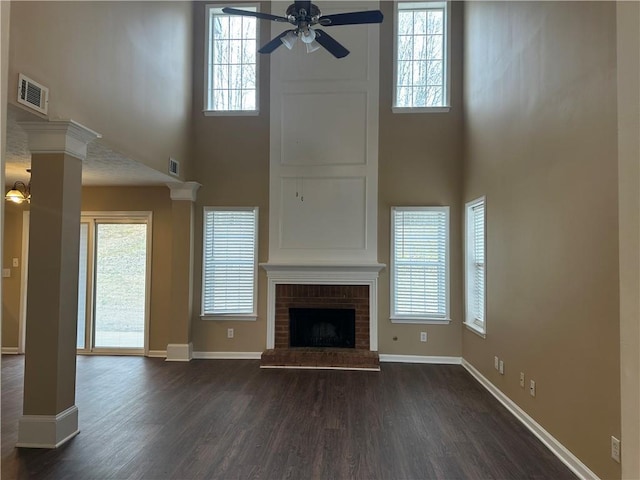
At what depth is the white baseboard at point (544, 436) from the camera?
2.66 m

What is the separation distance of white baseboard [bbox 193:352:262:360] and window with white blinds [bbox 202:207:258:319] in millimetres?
567

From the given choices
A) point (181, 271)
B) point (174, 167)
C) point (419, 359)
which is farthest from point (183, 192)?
point (419, 359)

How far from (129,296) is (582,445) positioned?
222 inches

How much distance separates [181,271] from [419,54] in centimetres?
477

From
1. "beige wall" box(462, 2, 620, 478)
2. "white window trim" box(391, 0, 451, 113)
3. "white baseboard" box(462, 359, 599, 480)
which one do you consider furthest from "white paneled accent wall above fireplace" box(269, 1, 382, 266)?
"white baseboard" box(462, 359, 599, 480)

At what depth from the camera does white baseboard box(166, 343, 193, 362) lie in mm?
5531

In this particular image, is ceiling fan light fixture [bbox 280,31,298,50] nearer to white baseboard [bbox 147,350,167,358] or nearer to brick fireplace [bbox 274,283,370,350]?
brick fireplace [bbox 274,283,370,350]

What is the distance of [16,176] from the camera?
5109 millimetres

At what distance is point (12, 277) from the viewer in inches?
232

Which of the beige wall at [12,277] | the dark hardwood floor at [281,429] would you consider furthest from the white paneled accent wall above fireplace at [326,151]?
the beige wall at [12,277]

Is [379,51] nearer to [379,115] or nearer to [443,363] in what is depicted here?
[379,115]

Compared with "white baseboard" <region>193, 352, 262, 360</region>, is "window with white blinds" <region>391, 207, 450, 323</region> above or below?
above

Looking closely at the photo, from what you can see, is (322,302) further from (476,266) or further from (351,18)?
(351,18)

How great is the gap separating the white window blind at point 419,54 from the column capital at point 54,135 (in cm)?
423
